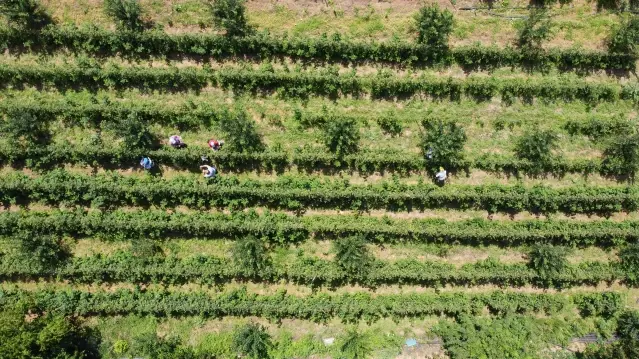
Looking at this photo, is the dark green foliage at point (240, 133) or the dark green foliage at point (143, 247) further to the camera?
the dark green foliage at point (143, 247)

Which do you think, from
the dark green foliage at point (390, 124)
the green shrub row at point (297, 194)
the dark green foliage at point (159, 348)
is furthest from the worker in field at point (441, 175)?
the dark green foliage at point (159, 348)

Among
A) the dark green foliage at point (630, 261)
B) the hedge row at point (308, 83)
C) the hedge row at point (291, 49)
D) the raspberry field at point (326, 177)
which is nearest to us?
the hedge row at point (291, 49)

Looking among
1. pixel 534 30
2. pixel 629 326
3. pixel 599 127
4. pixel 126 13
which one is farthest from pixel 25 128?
pixel 629 326

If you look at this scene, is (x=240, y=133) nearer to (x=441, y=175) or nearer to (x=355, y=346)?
(x=441, y=175)

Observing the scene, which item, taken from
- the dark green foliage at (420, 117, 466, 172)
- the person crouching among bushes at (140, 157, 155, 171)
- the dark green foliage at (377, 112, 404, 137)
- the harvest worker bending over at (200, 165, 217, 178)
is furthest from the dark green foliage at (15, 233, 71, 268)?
the dark green foliage at (420, 117, 466, 172)

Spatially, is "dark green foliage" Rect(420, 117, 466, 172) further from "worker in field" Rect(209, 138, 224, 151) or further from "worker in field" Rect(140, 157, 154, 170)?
"worker in field" Rect(140, 157, 154, 170)

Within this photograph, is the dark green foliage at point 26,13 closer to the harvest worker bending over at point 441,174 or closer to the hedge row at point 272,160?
the hedge row at point 272,160
